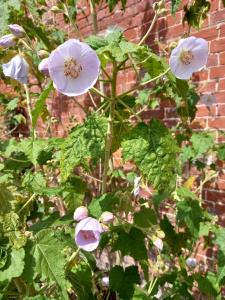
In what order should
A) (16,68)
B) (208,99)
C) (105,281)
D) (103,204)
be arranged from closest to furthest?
(16,68) < (103,204) < (105,281) < (208,99)

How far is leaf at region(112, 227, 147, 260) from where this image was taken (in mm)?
1426

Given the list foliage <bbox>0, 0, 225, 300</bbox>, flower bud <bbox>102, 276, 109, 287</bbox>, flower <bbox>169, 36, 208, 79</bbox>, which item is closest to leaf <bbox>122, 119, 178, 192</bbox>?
foliage <bbox>0, 0, 225, 300</bbox>

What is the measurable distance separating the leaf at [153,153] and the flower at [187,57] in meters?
0.17

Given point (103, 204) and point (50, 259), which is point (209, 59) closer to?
point (103, 204)

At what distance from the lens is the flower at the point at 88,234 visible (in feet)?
3.72

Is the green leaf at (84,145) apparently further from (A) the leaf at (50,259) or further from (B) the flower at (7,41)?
(B) the flower at (7,41)

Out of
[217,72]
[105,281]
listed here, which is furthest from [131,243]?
[217,72]

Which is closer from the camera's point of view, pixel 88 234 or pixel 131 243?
pixel 88 234

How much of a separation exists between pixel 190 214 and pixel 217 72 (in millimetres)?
1069

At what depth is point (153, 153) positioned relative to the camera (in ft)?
3.53

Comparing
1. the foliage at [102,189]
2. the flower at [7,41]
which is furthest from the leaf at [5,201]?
the flower at [7,41]

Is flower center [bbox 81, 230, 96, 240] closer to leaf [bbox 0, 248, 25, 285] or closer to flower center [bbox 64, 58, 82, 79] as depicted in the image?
leaf [bbox 0, 248, 25, 285]

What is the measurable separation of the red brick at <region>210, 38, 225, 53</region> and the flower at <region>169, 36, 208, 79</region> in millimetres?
1488

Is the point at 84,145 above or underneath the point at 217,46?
underneath
